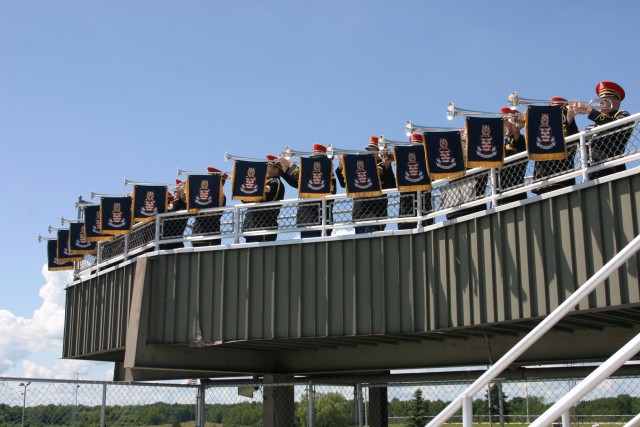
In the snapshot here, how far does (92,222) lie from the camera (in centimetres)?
1952

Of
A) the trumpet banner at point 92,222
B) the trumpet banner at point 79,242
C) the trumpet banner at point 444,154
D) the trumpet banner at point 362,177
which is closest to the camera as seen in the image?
the trumpet banner at point 444,154

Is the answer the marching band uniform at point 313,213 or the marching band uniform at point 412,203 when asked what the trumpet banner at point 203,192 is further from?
the marching band uniform at point 412,203

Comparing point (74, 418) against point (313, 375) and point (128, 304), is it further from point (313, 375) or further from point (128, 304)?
point (313, 375)

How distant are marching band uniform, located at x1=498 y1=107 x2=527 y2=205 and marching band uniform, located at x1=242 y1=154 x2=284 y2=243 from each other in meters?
4.97

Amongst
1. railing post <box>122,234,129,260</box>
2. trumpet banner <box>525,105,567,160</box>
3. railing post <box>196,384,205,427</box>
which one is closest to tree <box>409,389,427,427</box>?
railing post <box>196,384,205,427</box>

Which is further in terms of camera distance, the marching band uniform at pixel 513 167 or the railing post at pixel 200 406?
the railing post at pixel 200 406

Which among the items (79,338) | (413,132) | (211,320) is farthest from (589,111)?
(79,338)

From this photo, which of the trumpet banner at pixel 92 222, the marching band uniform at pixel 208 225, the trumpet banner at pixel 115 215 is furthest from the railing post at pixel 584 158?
the trumpet banner at pixel 92 222

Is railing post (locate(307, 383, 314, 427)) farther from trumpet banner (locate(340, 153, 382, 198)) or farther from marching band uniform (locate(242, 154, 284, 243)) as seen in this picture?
trumpet banner (locate(340, 153, 382, 198))

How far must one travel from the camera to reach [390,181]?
51.2 feet

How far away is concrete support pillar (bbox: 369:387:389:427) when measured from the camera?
17.5 m

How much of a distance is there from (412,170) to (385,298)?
2.50 meters

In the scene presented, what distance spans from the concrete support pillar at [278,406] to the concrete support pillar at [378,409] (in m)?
1.87

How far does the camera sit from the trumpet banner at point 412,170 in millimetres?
14500
